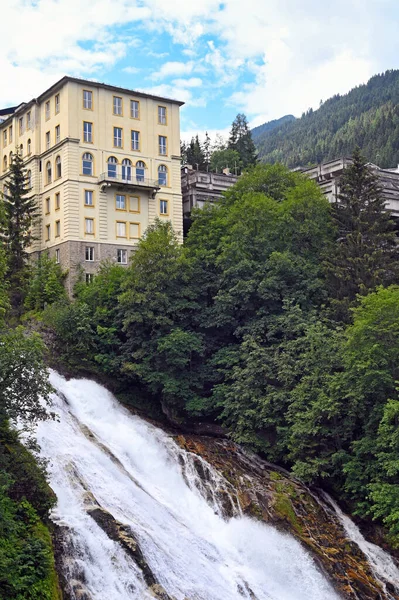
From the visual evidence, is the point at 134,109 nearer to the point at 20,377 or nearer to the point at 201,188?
the point at 201,188

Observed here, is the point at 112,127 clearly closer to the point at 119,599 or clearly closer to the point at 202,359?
the point at 202,359

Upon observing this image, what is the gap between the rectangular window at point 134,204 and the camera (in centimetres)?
5794

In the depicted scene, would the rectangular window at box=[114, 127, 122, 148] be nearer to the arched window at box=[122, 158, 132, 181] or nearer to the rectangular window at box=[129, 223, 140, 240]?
the arched window at box=[122, 158, 132, 181]

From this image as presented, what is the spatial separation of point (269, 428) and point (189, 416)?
516cm

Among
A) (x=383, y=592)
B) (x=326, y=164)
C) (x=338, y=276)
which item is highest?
(x=326, y=164)

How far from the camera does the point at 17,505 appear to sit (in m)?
25.4

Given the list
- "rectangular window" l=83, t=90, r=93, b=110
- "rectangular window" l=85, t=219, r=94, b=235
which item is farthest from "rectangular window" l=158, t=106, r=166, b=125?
"rectangular window" l=85, t=219, r=94, b=235

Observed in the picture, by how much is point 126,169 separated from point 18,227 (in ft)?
31.0

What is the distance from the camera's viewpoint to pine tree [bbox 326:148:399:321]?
43.8 metres

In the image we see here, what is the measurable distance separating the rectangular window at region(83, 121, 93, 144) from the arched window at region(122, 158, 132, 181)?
3072 millimetres

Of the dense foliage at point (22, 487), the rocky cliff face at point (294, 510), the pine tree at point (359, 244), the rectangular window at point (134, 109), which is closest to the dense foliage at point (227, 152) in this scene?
the rectangular window at point (134, 109)

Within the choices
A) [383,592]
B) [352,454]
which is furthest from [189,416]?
[383,592]

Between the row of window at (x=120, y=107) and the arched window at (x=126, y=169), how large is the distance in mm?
3697

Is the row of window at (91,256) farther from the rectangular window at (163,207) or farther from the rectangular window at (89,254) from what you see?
the rectangular window at (163,207)
